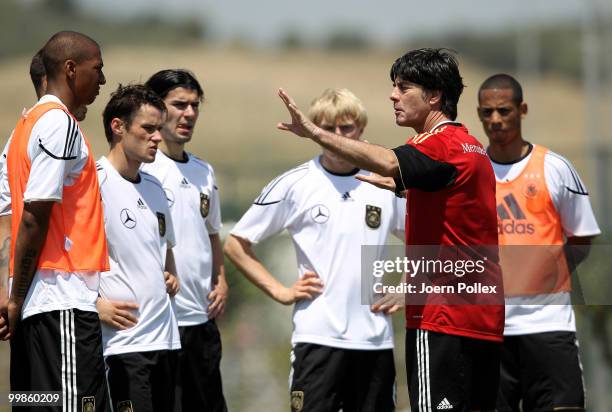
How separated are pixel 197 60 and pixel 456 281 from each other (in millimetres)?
55836

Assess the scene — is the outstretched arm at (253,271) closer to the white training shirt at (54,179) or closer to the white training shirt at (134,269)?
the white training shirt at (134,269)

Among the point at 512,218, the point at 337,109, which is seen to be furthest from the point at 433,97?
the point at 512,218

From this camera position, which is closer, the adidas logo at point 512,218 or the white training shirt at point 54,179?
the white training shirt at point 54,179

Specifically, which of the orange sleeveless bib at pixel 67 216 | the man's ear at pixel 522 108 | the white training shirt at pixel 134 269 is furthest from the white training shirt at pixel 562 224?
the orange sleeveless bib at pixel 67 216

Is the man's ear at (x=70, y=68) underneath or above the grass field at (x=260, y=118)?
underneath

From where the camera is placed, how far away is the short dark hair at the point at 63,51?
598 cm

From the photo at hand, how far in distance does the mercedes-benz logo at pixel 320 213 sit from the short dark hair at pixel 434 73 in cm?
152

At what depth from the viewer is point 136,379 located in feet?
22.3

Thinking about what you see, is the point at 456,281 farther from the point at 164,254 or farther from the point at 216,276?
the point at 216,276

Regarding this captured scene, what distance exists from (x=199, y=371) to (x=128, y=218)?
1.43 metres

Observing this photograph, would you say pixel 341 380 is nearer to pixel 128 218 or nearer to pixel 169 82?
pixel 128 218

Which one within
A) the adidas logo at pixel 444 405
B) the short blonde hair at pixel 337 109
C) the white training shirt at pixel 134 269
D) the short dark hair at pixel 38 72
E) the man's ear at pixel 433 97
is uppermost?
the short blonde hair at pixel 337 109

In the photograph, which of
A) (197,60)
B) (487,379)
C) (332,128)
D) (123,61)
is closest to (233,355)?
(332,128)

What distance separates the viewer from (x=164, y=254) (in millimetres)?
7176
